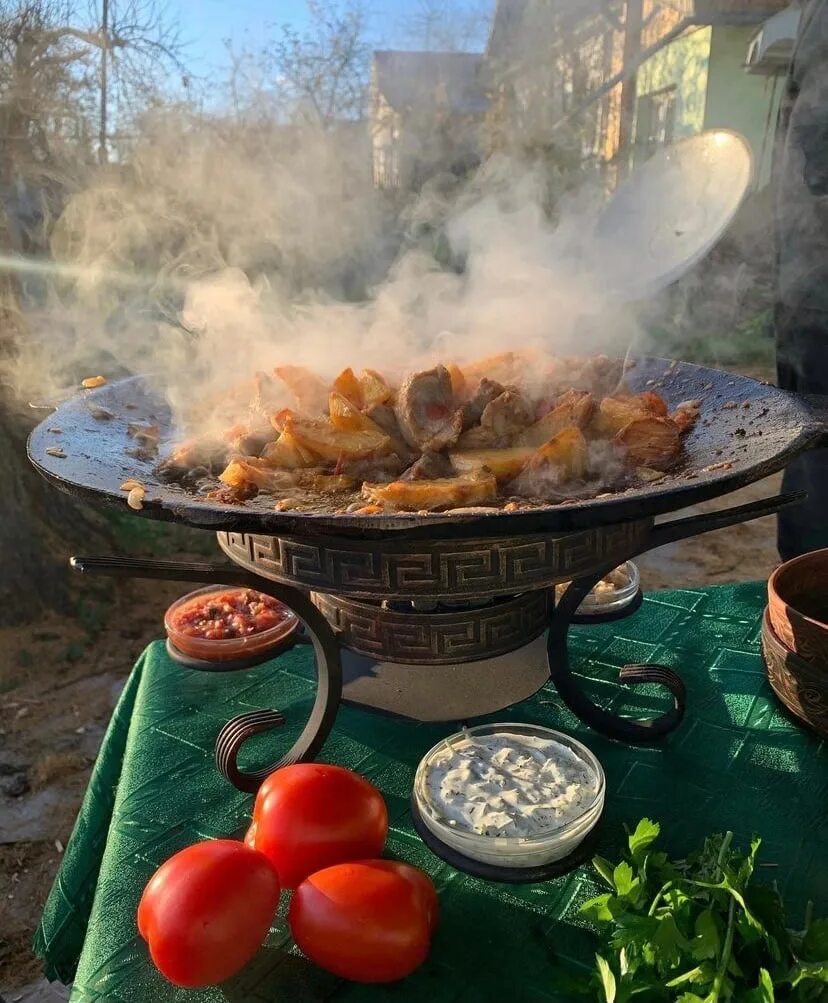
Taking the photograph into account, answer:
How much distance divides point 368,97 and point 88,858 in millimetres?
8550

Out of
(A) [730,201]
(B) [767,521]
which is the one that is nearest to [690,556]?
(B) [767,521]

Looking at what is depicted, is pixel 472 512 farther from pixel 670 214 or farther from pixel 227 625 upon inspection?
pixel 670 214

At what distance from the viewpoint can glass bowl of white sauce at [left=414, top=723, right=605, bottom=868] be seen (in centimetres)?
214

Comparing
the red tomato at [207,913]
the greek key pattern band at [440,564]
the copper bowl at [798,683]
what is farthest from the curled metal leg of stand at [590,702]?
the red tomato at [207,913]

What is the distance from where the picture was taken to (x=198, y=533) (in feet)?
26.4

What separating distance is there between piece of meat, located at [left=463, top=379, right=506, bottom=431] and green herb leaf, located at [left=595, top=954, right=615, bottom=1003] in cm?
168

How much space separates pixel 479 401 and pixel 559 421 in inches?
11.7

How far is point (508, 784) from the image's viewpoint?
2291mm

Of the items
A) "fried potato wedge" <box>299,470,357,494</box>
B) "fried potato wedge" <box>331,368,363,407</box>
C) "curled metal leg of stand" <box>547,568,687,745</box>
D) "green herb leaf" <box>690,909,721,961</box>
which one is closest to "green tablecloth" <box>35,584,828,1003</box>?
"curled metal leg of stand" <box>547,568,687,745</box>

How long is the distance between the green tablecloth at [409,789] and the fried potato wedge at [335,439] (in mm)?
1142

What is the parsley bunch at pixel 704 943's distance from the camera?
167 centimetres

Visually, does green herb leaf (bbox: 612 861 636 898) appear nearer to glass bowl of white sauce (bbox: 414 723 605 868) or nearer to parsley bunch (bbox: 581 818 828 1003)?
parsley bunch (bbox: 581 818 828 1003)

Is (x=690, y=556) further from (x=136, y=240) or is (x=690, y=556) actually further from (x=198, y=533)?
(x=136, y=240)

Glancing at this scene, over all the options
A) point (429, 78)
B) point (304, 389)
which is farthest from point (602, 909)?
point (429, 78)
